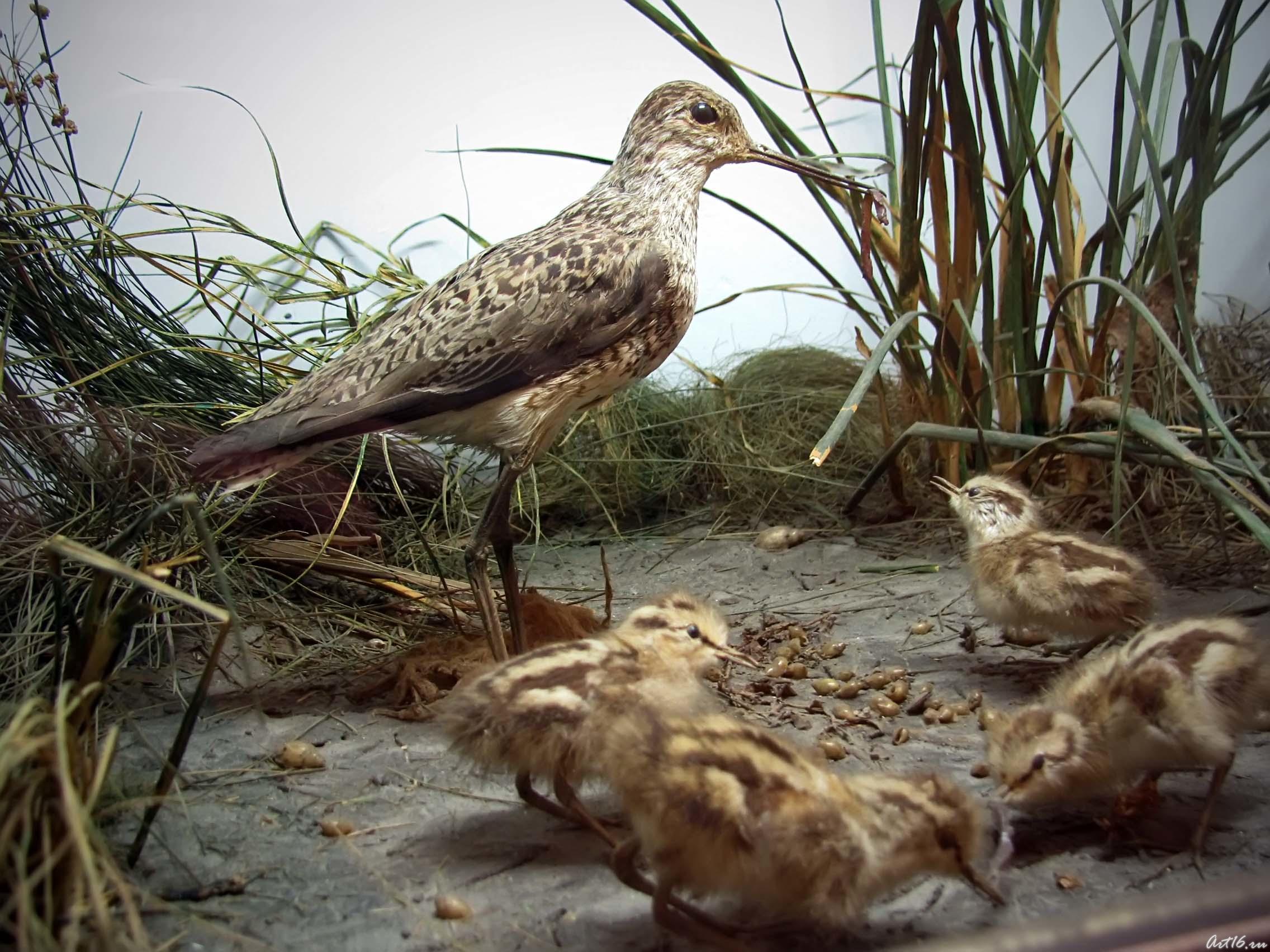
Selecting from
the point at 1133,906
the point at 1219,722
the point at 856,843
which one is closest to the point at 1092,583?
the point at 1219,722

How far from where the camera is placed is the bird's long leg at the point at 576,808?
1.70 m

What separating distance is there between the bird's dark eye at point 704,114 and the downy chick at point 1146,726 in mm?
1820

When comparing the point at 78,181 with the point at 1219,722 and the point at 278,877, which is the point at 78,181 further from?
the point at 1219,722

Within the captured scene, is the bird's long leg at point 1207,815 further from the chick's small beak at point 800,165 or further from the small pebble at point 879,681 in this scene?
the chick's small beak at point 800,165

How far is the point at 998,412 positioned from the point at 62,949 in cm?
322

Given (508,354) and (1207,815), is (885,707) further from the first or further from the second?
(508,354)

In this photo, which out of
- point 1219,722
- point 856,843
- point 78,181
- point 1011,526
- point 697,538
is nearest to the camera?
point 856,843

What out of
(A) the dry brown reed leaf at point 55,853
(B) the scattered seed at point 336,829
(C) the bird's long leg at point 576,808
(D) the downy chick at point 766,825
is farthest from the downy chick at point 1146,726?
(A) the dry brown reed leaf at point 55,853

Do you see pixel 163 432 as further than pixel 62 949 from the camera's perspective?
Yes

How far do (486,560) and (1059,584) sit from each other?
1395 mm

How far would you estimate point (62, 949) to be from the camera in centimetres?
102

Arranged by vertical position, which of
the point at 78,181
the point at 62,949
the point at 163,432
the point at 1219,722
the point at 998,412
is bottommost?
the point at 1219,722

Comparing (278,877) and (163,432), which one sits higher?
(163,432)

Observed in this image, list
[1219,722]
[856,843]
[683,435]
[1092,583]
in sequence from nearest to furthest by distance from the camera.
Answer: [856,843]
[1219,722]
[1092,583]
[683,435]
